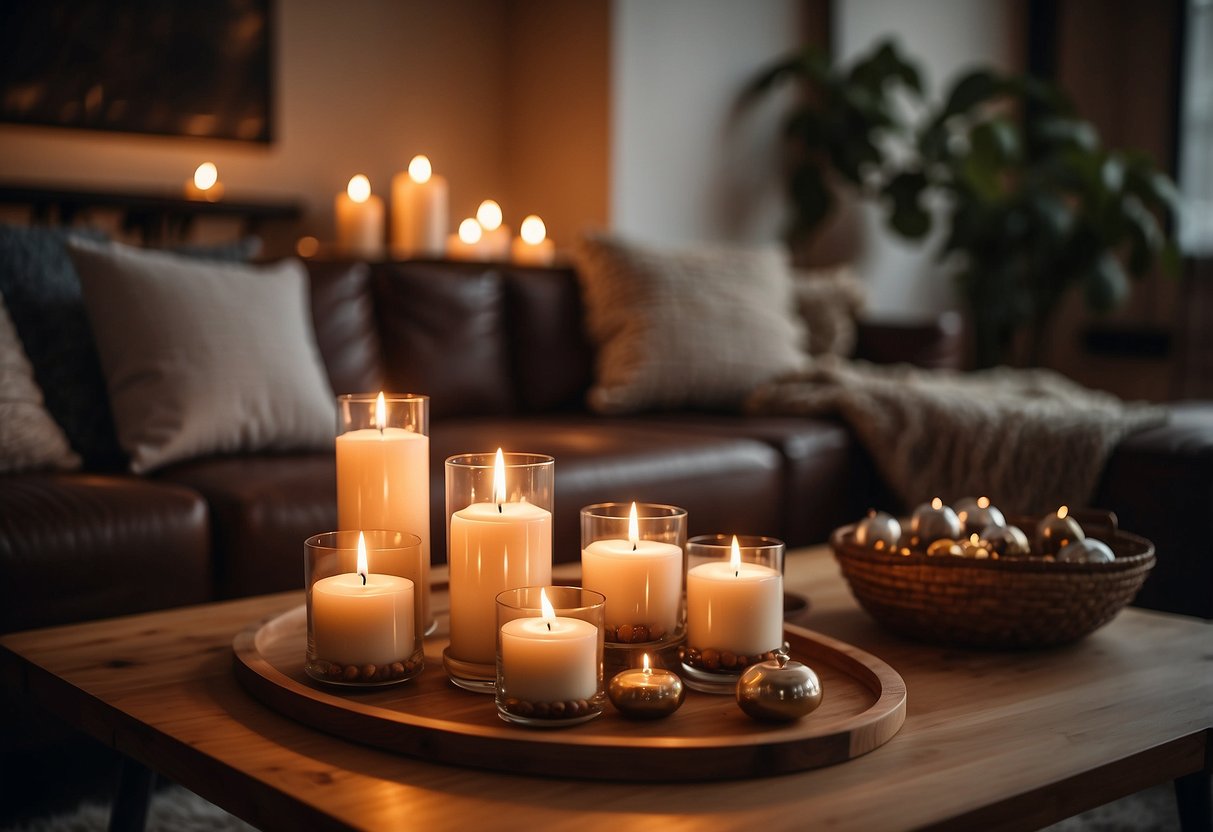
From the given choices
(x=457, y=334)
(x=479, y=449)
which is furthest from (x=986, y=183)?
(x=479, y=449)

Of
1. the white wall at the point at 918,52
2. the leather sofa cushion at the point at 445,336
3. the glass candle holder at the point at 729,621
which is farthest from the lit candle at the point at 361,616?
the white wall at the point at 918,52

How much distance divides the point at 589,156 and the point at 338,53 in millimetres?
901

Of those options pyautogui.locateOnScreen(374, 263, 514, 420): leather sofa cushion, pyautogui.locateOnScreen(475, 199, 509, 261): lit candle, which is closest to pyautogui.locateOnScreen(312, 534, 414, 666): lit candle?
pyautogui.locateOnScreen(374, 263, 514, 420): leather sofa cushion

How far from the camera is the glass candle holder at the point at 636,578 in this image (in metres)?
1.03

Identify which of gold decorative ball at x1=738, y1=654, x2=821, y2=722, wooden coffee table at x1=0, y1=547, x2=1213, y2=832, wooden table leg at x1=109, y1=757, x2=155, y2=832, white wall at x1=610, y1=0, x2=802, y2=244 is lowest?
wooden table leg at x1=109, y1=757, x2=155, y2=832

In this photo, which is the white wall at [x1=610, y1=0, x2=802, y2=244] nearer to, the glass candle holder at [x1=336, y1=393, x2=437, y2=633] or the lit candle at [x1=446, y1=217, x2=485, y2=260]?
the lit candle at [x1=446, y1=217, x2=485, y2=260]

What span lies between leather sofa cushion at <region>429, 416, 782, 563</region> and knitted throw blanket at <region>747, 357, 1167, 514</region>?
1.01 feet

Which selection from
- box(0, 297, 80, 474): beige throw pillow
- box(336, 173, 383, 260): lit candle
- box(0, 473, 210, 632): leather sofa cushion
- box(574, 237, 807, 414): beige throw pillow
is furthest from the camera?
box(336, 173, 383, 260): lit candle

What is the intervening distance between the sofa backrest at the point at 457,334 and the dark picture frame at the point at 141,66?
131 cm

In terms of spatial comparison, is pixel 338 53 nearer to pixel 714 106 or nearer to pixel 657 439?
pixel 714 106

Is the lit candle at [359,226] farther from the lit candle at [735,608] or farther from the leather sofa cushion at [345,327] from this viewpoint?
the lit candle at [735,608]

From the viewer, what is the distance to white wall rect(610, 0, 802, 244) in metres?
4.05

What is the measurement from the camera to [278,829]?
32.2 inches

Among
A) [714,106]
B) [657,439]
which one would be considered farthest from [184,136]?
[657,439]
